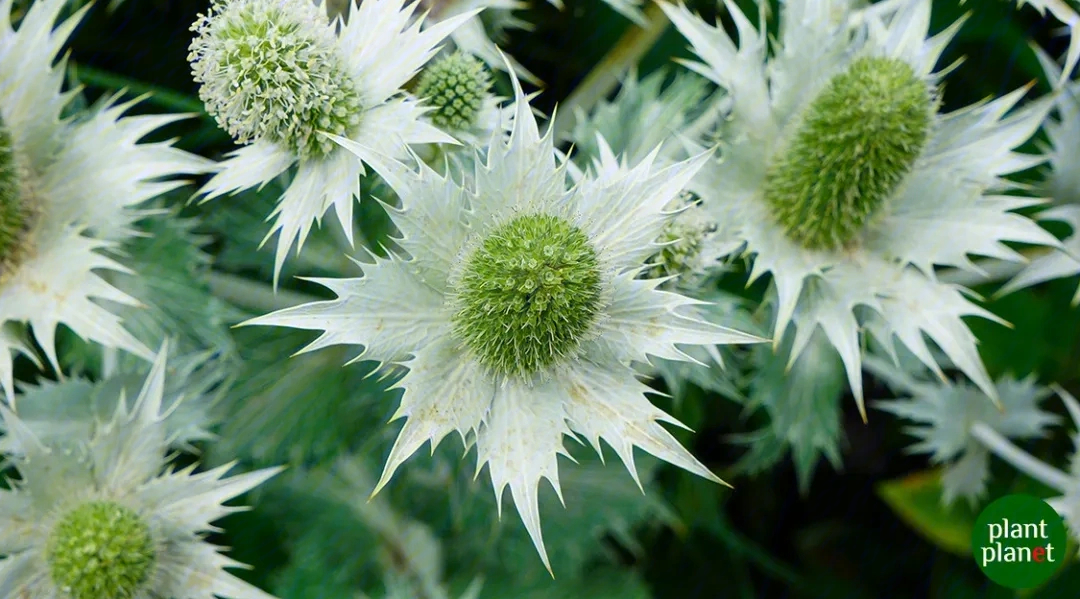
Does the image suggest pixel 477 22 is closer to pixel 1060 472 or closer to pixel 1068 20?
pixel 1068 20

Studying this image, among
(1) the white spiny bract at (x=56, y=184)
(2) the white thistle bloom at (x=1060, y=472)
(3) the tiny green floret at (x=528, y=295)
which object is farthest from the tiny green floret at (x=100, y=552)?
(2) the white thistle bloom at (x=1060, y=472)

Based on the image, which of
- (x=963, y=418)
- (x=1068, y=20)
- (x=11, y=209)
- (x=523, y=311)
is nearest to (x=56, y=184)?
(x=11, y=209)

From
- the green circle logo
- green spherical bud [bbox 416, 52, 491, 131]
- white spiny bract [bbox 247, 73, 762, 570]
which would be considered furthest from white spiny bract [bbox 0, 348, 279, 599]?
the green circle logo

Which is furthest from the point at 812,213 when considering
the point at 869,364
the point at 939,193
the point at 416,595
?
the point at 416,595

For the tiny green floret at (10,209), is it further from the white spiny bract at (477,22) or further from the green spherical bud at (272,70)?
the white spiny bract at (477,22)

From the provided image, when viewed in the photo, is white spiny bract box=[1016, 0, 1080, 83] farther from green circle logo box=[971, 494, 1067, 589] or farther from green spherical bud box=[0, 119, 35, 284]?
green spherical bud box=[0, 119, 35, 284]
